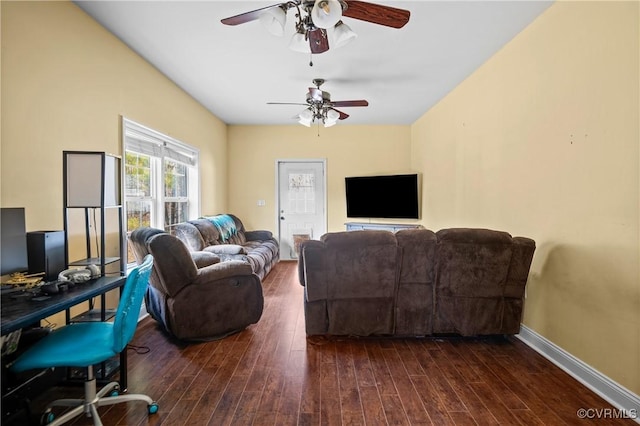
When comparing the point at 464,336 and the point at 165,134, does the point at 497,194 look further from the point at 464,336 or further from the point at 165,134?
the point at 165,134

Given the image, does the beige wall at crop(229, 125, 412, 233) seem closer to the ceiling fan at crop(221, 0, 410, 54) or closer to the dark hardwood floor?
the dark hardwood floor

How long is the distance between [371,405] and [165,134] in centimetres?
361

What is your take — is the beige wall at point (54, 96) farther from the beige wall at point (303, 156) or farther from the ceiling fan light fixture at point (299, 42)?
the beige wall at point (303, 156)

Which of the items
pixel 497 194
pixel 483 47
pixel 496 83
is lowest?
pixel 497 194

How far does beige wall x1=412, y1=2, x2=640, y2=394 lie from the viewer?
5.74ft

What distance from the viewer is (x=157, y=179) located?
12.1ft

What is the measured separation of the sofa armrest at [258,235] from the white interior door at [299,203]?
563 mm

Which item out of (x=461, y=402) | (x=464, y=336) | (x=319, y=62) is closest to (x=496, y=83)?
(x=319, y=62)

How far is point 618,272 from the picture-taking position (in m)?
1.81

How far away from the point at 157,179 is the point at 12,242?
2.15 metres

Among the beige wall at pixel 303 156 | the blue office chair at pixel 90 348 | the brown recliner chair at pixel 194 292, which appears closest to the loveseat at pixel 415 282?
the brown recliner chair at pixel 194 292

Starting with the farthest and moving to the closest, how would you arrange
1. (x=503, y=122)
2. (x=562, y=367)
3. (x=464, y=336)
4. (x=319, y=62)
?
(x=319, y=62) → (x=503, y=122) → (x=464, y=336) → (x=562, y=367)

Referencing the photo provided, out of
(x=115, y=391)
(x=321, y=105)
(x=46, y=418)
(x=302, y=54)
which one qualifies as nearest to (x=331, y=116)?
(x=321, y=105)

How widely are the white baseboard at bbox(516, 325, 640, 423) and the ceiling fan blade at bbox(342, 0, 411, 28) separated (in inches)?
→ 103
